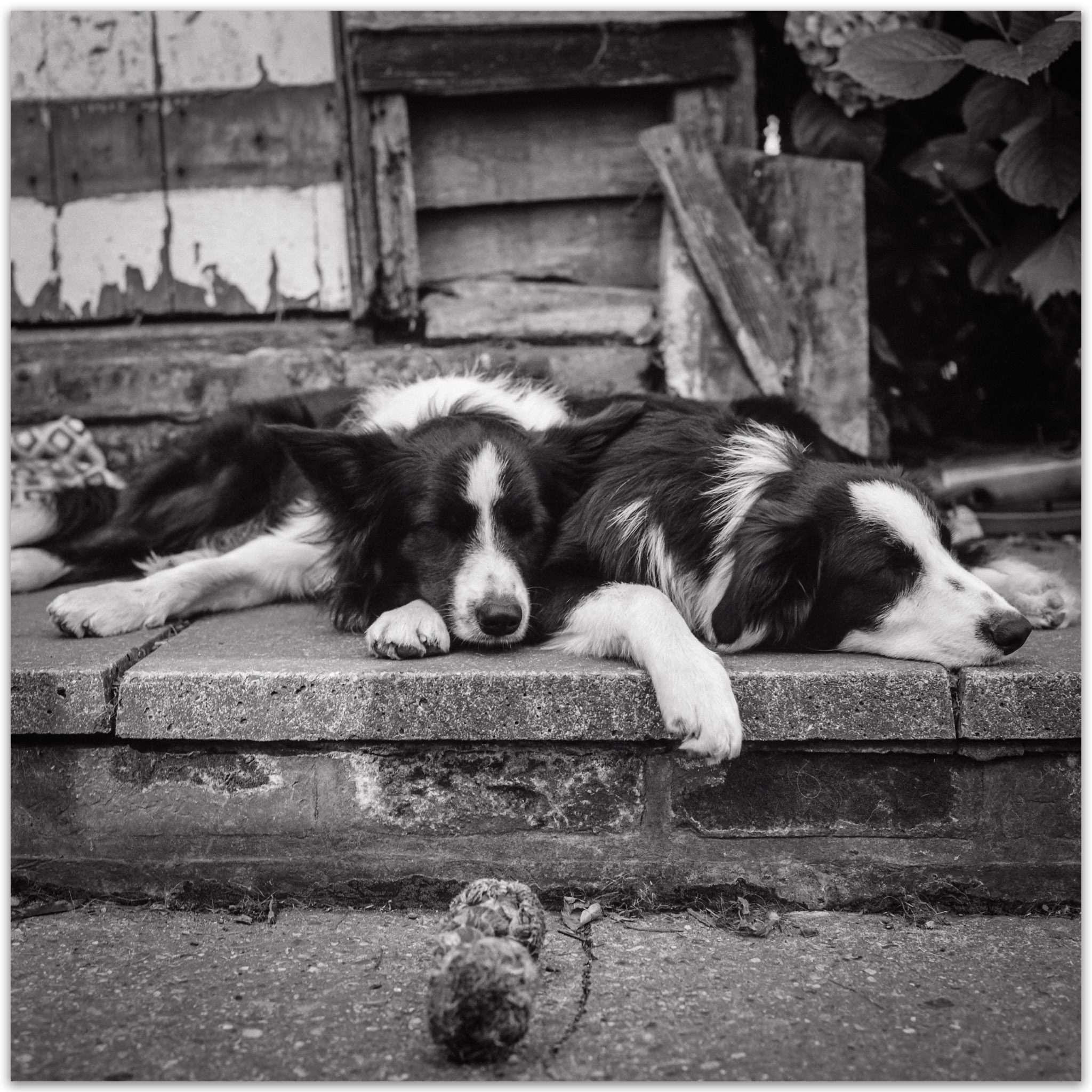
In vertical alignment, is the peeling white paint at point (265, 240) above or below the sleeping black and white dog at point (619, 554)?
above

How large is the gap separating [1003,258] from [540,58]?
→ 2059 mm

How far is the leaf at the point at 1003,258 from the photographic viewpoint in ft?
14.5

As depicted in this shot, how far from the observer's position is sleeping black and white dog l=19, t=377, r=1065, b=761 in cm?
253

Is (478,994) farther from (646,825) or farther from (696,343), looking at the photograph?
(696,343)

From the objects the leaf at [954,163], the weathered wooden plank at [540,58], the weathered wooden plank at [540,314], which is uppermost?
the weathered wooden plank at [540,58]

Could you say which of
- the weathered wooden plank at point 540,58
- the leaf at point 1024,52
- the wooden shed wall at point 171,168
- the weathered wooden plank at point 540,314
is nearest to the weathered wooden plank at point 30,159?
the wooden shed wall at point 171,168

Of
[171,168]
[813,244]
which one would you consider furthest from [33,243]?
[813,244]

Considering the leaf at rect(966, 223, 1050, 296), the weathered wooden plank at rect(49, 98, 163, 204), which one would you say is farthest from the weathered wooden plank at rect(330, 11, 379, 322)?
the leaf at rect(966, 223, 1050, 296)

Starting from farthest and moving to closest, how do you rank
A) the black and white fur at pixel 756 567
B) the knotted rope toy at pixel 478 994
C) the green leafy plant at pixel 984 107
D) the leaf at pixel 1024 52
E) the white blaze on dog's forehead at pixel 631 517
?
the green leafy plant at pixel 984 107, the leaf at pixel 1024 52, the white blaze on dog's forehead at pixel 631 517, the black and white fur at pixel 756 567, the knotted rope toy at pixel 478 994

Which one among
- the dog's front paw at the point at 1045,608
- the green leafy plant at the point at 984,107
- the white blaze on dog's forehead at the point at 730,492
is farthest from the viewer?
the green leafy plant at the point at 984,107

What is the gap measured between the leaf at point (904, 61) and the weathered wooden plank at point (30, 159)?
329 centimetres

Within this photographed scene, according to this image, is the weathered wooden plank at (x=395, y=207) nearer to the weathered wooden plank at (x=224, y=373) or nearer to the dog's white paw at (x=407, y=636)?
the weathered wooden plank at (x=224, y=373)

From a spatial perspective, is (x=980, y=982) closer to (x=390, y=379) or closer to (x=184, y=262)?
(x=390, y=379)

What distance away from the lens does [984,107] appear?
13.6ft
